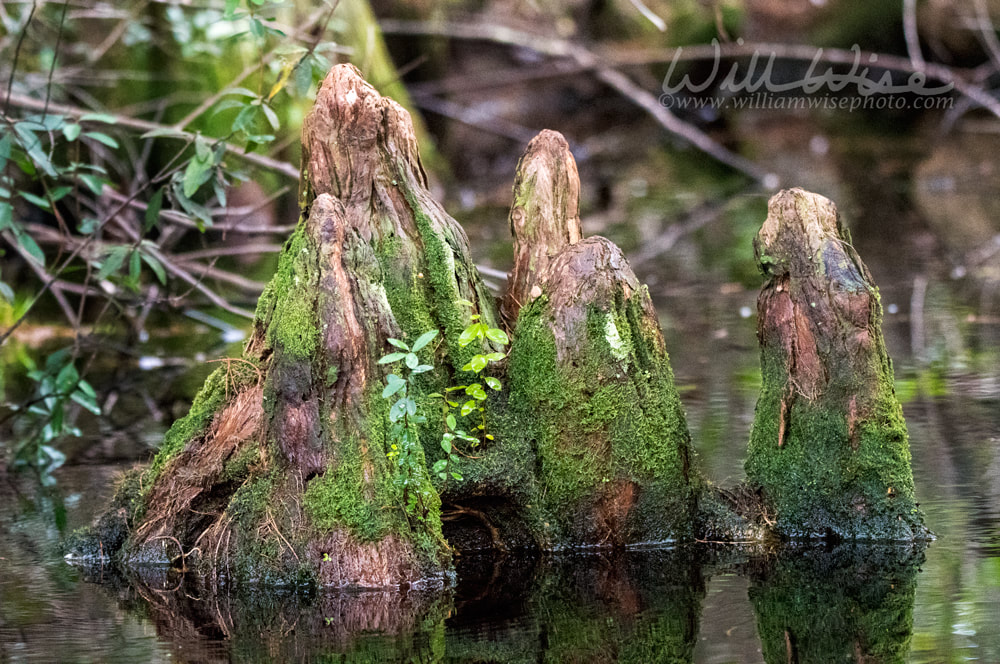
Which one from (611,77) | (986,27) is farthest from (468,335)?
(986,27)

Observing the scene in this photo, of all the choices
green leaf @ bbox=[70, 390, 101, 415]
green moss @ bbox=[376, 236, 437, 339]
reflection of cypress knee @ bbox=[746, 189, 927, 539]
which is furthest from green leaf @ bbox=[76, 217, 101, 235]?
reflection of cypress knee @ bbox=[746, 189, 927, 539]

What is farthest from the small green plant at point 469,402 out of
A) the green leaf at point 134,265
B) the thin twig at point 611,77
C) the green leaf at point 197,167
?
the thin twig at point 611,77

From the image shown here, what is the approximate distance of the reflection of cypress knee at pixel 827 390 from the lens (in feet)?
17.3

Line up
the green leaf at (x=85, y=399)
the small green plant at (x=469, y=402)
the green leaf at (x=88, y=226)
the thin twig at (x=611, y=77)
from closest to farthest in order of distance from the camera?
the small green plant at (x=469, y=402) < the green leaf at (x=88, y=226) < the green leaf at (x=85, y=399) < the thin twig at (x=611, y=77)

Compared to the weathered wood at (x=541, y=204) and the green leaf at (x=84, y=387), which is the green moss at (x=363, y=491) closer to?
the weathered wood at (x=541, y=204)

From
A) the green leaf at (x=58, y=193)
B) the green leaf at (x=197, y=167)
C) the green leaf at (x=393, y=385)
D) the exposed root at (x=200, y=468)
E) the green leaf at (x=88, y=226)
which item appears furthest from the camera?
the green leaf at (x=88, y=226)

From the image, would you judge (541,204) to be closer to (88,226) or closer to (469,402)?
(469,402)

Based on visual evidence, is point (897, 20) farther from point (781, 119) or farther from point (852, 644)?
point (852, 644)

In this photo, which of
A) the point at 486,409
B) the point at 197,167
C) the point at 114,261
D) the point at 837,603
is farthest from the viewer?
the point at 114,261

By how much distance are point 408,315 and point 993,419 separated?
3352 mm

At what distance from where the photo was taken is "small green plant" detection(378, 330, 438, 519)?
4922 mm

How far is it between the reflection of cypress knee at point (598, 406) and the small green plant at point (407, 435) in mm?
521

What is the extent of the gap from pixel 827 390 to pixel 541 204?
1.43 meters

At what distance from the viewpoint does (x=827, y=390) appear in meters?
5.33
